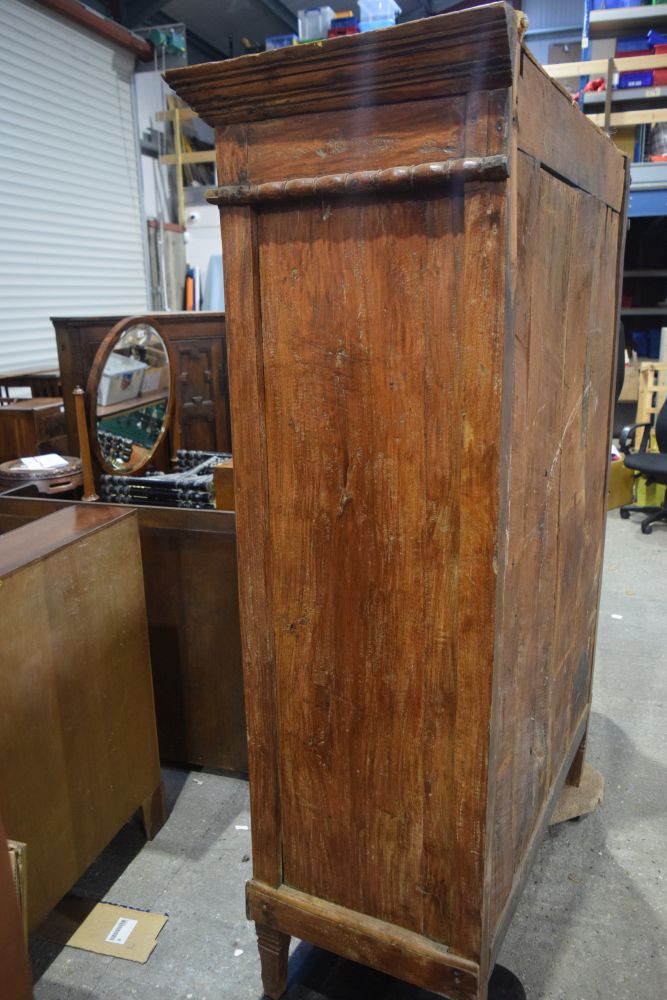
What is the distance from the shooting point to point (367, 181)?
1053 mm

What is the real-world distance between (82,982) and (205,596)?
981mm

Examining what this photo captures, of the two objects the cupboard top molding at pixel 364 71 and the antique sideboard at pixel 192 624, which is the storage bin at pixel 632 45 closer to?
the antique sideboard at pixel 192 624

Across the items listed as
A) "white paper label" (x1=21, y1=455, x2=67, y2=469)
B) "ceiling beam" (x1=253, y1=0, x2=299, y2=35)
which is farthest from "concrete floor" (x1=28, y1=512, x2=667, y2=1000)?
"ceiling beam" (x1=253, y1=0, x2=299, y2=35)

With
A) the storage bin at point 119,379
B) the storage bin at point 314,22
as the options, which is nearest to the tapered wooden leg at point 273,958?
the storage bin at point 119,379

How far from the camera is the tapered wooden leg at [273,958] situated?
1.53m

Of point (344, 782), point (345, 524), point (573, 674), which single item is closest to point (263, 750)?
point (344, 782)

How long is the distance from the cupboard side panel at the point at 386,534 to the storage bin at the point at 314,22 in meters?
7.16

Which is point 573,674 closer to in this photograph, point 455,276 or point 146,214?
point 455,276

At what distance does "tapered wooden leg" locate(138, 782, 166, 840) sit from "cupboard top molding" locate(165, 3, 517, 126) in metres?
1.74

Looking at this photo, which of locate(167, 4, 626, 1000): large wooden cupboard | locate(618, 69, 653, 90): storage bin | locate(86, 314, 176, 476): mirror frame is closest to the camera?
locate(167, 4, 626, 1000): large wooden cupboard

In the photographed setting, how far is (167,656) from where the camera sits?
234cm

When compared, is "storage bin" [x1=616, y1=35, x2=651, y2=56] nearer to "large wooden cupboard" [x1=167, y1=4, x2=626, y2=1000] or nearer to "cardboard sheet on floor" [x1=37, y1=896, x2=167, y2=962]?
"large wooden cupboard" [x1=167, y1=4, x2=626, y2=1000]

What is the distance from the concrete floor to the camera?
1.65 metres

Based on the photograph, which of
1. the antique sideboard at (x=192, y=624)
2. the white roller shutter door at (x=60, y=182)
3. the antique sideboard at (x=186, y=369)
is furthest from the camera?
the white roller shutter door at (x=60, y=182)
